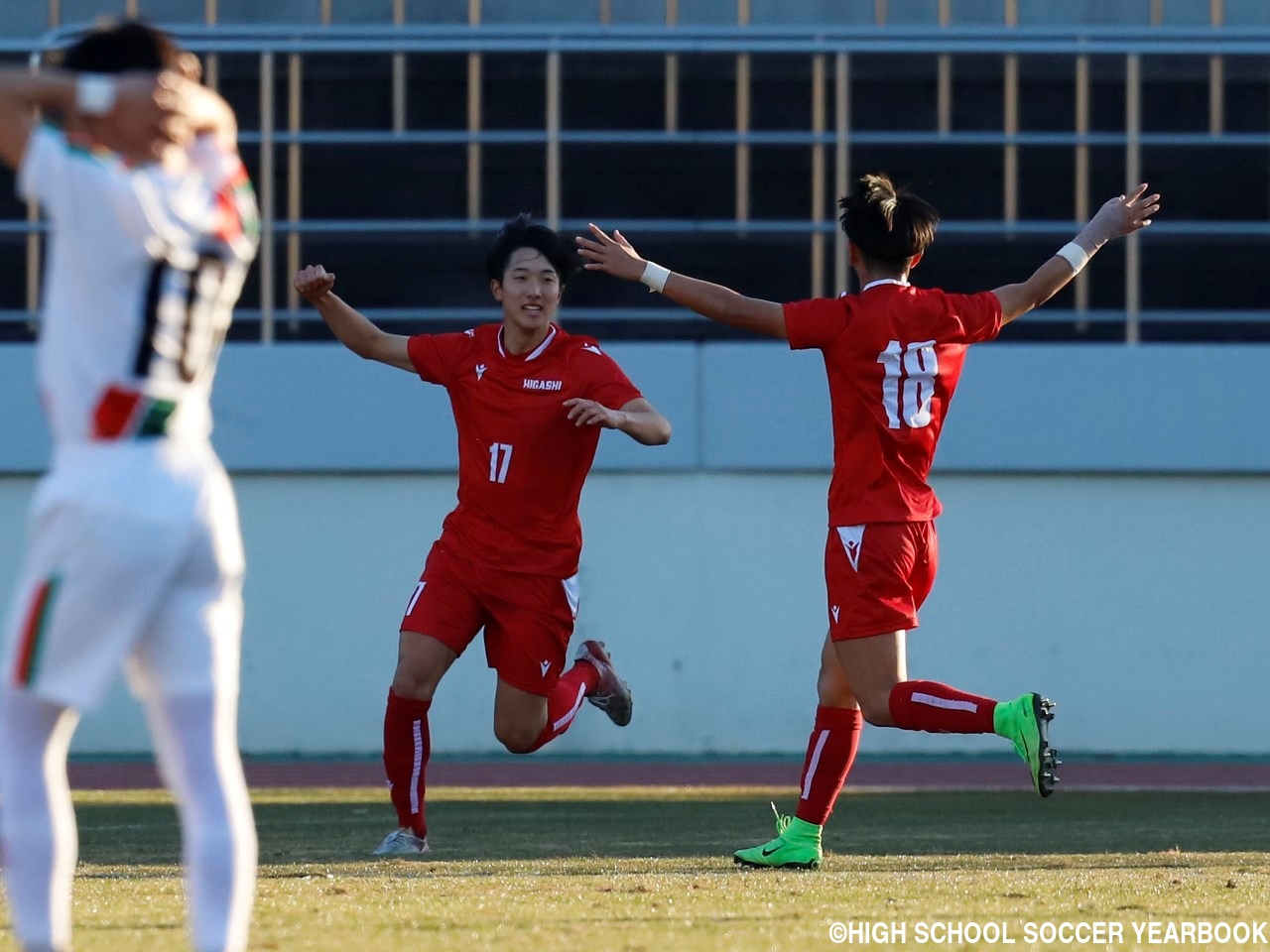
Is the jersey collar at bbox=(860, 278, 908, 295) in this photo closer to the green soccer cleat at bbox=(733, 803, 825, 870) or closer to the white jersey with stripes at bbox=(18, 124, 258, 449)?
the green soccer cleat at bbox=(733, 803, 825, 870)

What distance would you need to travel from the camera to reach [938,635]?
16.0 m

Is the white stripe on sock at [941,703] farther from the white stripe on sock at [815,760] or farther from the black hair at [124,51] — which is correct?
the black hair at [124,51]

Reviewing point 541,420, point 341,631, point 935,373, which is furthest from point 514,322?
point 341,631

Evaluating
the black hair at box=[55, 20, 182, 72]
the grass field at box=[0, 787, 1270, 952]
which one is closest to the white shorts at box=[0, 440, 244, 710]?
the black hair at box=[55, 20, 182, 72]

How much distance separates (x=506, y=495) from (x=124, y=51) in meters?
3.73

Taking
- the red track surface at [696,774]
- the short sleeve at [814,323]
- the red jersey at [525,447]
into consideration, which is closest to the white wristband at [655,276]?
the short sleeve at [814,323]

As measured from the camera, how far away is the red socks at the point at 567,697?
25.0 ft

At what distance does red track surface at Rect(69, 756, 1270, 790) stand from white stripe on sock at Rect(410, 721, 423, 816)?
18.2 ft

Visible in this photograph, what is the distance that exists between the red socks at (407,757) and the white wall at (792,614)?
8.61 meters

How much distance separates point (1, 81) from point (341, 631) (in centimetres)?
1284

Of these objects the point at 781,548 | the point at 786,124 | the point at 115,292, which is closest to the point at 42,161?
the point at 115,292

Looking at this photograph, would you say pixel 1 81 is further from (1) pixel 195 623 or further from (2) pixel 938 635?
(2) pixel 938 635

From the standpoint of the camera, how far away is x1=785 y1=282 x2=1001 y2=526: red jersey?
6.34 metres

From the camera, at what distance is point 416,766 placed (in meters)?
7.27
